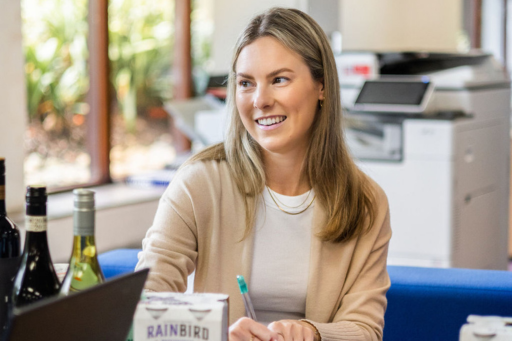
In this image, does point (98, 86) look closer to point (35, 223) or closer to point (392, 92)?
point (392, 92)

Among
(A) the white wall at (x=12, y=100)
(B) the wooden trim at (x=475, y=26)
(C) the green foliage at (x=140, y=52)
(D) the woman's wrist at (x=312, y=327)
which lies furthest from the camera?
(B) the wooden trim at (x=475, y=26)

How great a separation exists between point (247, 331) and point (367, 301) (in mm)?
394

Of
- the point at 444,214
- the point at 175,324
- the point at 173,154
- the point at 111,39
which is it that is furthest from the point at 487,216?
the point at 175,324

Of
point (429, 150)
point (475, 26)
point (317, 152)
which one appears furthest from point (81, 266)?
point (475, 26)

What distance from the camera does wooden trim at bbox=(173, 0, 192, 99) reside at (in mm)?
3770

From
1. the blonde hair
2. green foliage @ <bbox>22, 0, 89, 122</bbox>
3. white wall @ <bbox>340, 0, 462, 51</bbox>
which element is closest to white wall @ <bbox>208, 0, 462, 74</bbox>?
white wall @ <bbox>340, 0, 462, 51</bbox>

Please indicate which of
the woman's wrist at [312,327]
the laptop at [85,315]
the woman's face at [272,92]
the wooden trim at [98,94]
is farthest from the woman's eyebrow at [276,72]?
the wooden trim at [98,94]

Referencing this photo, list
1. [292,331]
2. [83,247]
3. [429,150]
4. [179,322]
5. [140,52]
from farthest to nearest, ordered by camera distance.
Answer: [140,52] < [429,150] < [292,331] < [83,247] < [179,322]

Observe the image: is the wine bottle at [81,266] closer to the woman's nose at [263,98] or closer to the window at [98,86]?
the woman's nose at [263,98]

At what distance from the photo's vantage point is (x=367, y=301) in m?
1.27

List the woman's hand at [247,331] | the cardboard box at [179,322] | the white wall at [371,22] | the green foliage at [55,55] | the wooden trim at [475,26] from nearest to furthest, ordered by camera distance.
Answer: the cardboard box at [179,322] → the woman's hand at [247,331] → the green foliage at [55,55] → the white wall at [371,22] → the wooden trim at [475,26]

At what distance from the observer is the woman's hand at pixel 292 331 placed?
3.40ft

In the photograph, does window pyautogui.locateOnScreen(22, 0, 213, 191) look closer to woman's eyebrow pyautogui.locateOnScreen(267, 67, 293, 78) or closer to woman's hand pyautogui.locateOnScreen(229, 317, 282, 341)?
woman's eyebrow pyautogui.locateOnScreen(267, 67, 293, 78)

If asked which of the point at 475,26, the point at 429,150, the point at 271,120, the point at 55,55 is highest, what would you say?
the point at 475,26
